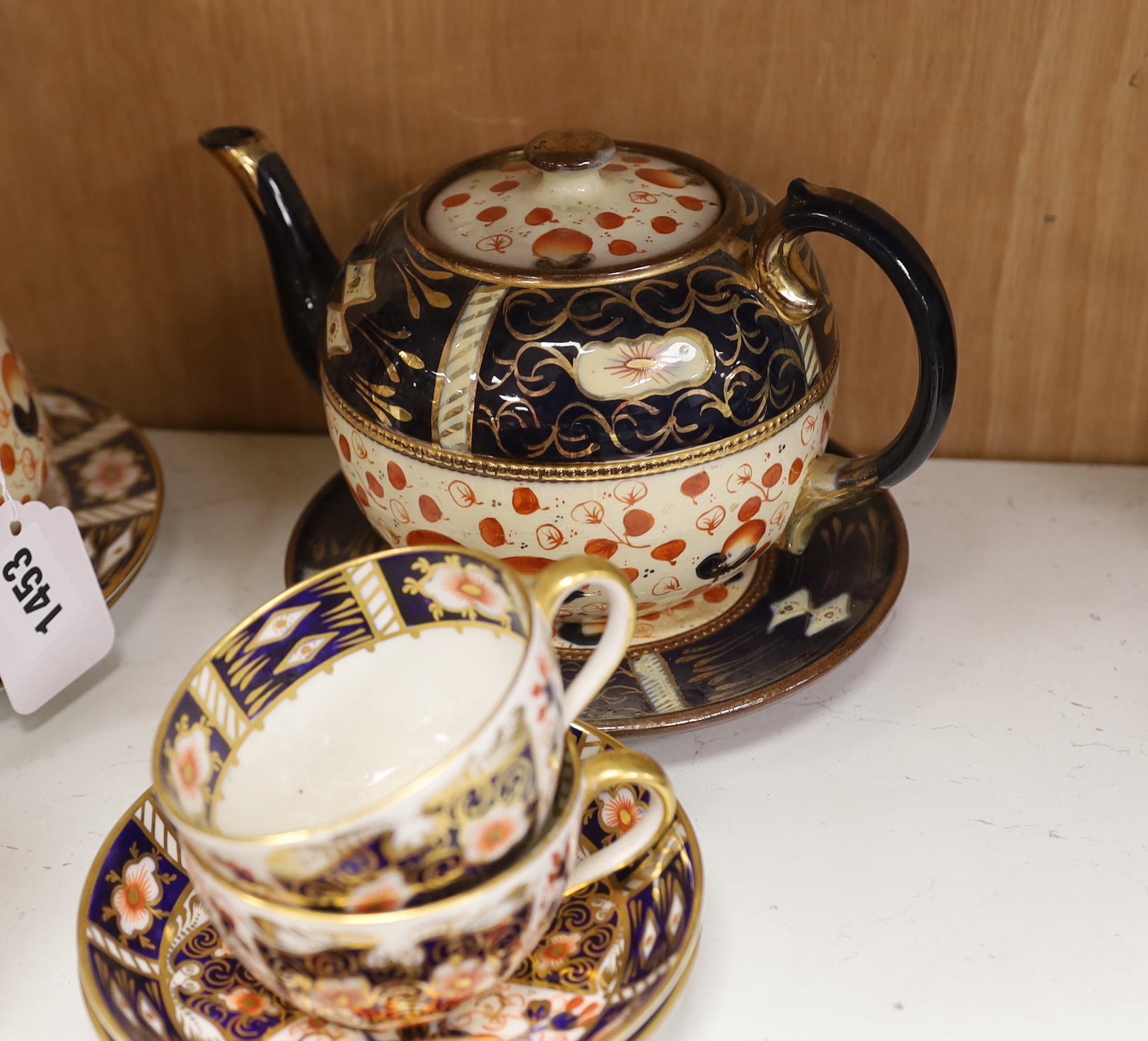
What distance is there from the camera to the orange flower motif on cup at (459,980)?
475 millimetres

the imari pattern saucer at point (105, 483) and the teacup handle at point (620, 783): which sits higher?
the teacup handle at point (620, 783)

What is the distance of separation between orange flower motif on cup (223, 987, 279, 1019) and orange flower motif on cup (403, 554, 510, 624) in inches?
7.1

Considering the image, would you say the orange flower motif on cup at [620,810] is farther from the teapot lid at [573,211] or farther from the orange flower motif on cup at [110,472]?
the orange flower motif on cup at [110,472]

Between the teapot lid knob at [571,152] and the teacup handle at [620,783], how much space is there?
317 millimetres

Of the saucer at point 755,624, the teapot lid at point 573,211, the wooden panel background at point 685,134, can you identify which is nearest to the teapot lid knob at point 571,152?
the teapot lid at point 573,211

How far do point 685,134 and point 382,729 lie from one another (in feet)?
1.53

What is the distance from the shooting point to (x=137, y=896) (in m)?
0.57

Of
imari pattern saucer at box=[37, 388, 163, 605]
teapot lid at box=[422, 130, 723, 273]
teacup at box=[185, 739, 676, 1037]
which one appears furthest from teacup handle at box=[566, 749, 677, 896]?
imari pattern saucer at box=[37, 388, 163, 605]

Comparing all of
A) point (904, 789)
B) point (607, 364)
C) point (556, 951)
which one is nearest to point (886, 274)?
point (607, 364)

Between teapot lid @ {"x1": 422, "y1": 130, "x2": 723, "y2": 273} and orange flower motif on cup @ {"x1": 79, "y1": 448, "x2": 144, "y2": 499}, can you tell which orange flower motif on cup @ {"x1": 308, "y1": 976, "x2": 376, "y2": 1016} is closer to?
teapot lid @ {"x1": 422, "y1": 130, "x2": 723, "y2": 273}

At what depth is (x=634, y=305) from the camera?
62 centimetres

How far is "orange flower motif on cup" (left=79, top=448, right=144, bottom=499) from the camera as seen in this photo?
2.80 feet

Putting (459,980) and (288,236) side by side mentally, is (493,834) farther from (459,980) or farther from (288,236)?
(288,236)

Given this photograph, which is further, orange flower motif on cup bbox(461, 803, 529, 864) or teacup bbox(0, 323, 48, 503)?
teacup bbox(0, 323, 48, 503)
